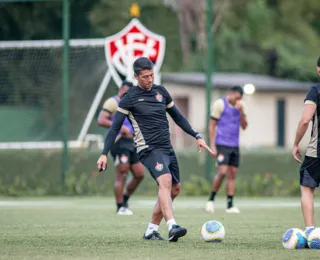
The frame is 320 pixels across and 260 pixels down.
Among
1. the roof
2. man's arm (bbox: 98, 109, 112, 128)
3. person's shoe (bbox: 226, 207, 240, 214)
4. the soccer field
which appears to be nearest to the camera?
the soccer field

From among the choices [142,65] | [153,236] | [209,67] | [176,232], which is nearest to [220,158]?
[209,67]

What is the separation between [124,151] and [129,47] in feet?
22.8

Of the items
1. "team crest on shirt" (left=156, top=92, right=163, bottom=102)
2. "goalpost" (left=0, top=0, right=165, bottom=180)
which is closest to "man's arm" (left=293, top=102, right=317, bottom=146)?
"team crest on shirt" (left=156, top=92, right=163, bottom=102)

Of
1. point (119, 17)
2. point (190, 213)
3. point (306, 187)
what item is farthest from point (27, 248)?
point (119, 17)

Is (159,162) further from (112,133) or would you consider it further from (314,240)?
(314,240)

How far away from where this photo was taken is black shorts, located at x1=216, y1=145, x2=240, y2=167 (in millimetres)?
16656

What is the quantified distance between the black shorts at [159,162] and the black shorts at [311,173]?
1517mm

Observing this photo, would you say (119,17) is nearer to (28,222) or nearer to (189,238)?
(28,222)

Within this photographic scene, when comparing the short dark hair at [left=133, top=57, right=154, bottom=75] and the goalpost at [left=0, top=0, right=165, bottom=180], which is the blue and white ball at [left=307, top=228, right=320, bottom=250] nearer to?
the short dark hair at [left=133, top=57, right=154, bottom=75]

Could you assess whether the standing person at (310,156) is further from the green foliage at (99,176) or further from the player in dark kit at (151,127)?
the green foliage at (99,176)

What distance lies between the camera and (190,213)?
52.5 ft

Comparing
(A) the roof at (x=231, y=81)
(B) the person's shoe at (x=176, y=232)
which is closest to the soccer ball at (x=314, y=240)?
(B) the person's shoe at (x=176, y=232)

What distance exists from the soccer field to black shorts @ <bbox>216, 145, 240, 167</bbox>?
33.6 inches

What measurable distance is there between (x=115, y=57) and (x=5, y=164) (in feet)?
11.4
